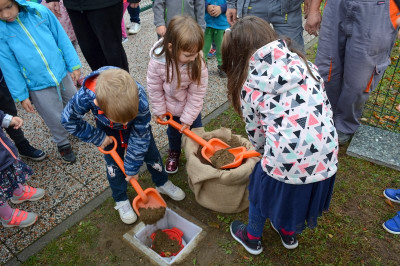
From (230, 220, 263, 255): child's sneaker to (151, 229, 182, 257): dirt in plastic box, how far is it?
43 centimetres

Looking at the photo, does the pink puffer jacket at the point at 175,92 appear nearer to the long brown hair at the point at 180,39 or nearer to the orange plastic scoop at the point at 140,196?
the long brown hair at the point at 180,39

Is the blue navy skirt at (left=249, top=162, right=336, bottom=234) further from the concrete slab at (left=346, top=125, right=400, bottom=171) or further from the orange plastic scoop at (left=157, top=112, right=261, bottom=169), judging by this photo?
the concrete slab at (left=346, top=125, right=400, bottom=171)

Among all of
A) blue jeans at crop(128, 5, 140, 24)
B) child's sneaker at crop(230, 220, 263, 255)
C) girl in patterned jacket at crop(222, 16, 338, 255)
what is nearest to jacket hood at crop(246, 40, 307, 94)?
girl in patterned jacket at crop(222, 16, 338, 255)

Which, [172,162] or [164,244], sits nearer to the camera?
[164,244]

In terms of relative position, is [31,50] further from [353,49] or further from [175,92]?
[353,49]

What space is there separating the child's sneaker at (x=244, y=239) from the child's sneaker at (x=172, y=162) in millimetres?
786

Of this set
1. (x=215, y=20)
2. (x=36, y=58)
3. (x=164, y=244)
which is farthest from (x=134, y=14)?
(x=164, y=244)

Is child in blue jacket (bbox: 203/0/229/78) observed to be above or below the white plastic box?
above

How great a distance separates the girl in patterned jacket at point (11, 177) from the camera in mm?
2141

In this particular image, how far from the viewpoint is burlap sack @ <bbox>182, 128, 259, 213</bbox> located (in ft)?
7.42

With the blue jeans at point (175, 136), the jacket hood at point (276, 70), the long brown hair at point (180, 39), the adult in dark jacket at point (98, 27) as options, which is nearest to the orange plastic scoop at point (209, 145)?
the blue jeans at point (175, 136)

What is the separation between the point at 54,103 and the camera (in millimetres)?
2795

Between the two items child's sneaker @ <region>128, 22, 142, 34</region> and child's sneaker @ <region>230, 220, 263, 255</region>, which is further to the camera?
child's sneaker @ <region>128, 22, 142, 34</region>

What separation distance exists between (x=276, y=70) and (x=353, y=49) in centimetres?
160
